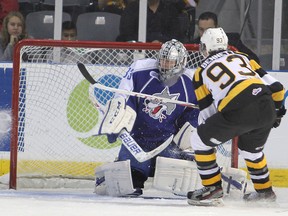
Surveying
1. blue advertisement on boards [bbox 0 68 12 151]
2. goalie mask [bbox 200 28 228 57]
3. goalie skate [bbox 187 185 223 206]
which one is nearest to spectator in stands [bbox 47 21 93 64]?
blue advertisement on boards [bbox 0 68 12 151]

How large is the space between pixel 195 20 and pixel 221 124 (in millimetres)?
2460

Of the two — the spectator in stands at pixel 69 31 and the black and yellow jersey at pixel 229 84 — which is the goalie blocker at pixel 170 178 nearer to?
the black and yellow jersey at pixel 229 84

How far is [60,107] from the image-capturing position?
7.56 m

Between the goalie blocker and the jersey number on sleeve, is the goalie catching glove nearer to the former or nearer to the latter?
the goalie blocker

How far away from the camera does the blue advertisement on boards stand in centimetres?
771

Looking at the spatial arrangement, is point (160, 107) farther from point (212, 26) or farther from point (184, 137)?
point (212, 26)

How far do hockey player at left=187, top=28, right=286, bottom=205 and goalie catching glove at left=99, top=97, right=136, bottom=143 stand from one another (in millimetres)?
543

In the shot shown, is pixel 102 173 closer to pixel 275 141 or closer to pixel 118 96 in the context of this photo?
pixel 118 96

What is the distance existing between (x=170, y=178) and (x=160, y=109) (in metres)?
0.45

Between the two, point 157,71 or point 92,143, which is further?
point 92,143

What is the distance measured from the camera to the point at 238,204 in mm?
5906

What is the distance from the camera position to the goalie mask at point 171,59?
640 centimetres

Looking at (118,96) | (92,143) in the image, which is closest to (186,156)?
(118,96)

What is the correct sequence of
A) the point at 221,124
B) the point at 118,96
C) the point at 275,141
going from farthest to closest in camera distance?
the point at 275,141
the point at 118,96
the point at 221,124
